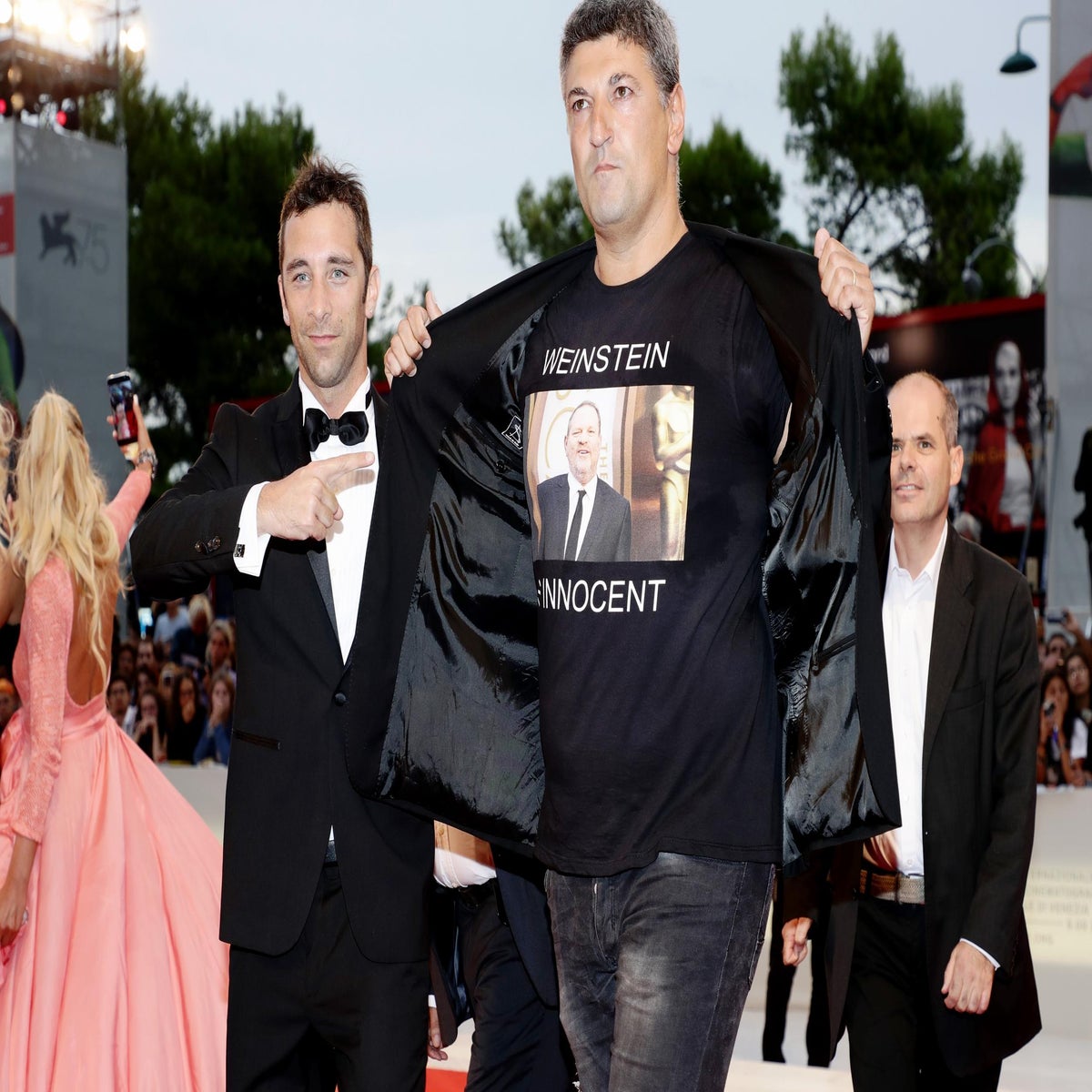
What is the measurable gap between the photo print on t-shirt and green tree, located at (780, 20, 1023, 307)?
102ft

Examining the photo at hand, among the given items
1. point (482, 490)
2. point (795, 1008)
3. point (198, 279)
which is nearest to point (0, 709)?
point (795, 1008)

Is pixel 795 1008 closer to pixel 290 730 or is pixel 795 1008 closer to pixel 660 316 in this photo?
pixel 290 730

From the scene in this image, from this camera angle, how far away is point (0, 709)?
11594 mm

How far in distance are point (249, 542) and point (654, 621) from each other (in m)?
0.78

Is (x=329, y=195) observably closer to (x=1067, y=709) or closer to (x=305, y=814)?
(x=305, y=814)

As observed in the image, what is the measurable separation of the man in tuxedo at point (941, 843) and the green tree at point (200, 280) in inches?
1143

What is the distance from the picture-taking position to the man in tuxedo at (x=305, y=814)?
8.39 ft

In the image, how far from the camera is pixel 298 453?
110 inches

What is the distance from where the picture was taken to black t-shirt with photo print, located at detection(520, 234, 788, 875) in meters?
2.12

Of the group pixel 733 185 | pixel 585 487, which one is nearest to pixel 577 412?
pixel 585 487

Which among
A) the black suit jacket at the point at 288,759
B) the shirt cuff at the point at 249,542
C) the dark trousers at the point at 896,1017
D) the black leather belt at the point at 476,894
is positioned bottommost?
the dark trousers at the point at 896,1017

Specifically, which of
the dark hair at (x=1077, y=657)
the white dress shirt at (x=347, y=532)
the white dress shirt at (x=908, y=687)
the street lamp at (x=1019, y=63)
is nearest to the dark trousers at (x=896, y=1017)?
the white dress shirt at (x=908, y=687)

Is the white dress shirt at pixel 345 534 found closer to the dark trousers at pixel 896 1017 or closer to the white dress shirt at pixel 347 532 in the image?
the white dress shirt at pixel 347 532

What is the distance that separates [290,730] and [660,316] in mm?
993
